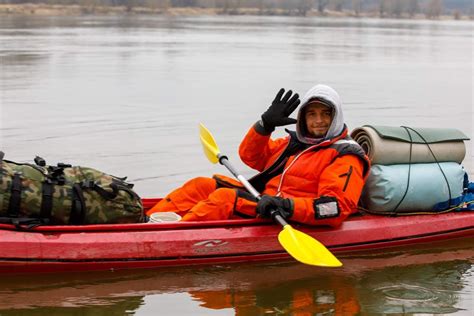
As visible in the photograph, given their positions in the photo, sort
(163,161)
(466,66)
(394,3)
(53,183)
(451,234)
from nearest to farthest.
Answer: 1. (53,183)
2. (451,234)
3. (163,161)
4. (466,66)
5. (394,3)

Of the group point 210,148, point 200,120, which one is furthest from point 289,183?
point 200,120

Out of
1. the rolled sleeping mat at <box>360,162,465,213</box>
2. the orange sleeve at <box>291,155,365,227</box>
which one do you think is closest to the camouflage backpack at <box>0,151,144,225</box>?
the orange sleeve at <box>291,155,365,227</box>

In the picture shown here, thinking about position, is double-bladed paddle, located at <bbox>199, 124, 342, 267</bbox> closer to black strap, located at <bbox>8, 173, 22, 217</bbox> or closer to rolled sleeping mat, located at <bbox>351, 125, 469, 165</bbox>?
rolled sleeping mat, located at <bbox>351, 125, 469, 165</bbox>

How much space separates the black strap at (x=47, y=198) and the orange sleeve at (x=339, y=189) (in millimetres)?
1719

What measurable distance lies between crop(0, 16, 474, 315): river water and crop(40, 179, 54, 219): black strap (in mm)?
535

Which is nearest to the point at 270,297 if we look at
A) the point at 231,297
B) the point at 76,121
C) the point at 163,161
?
the point at 231,297

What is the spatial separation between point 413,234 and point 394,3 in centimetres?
13746

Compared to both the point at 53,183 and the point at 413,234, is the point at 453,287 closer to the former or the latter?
the point at 413,234

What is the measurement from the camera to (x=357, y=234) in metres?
6.29

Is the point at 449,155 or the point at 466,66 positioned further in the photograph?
the point at 466,66

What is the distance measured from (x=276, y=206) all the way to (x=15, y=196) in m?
1.81

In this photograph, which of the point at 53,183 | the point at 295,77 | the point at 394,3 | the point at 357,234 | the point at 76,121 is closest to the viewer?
the point at 53,183

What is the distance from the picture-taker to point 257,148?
6.42 metres

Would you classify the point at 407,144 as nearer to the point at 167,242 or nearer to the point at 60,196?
the point at 167,242
